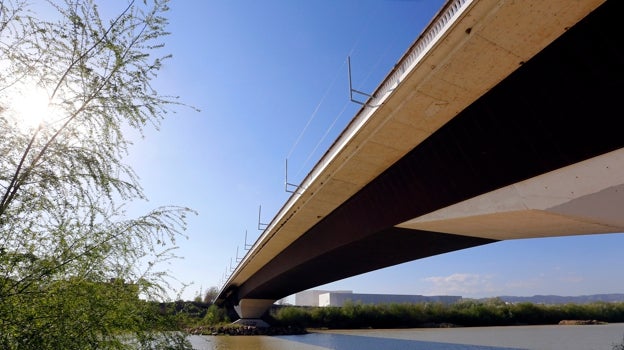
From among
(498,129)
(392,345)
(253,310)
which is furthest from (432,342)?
(253,310)

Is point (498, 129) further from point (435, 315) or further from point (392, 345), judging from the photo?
point (435, 315)

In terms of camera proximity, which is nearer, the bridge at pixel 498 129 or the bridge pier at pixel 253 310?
the bridge at pixel 498 129

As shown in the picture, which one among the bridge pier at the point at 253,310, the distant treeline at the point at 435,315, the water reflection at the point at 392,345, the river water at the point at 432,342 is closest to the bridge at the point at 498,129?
the water reflection at the point at 392,345

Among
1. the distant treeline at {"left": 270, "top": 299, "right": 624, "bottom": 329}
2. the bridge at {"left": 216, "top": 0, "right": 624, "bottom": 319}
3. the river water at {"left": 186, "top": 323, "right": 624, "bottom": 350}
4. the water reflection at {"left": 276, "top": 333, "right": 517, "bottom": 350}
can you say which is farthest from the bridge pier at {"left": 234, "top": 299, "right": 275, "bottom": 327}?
the bridge at {"left": 216, "top": 0, "right": 624, "bottom": 319}

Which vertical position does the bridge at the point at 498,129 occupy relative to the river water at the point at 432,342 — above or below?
above

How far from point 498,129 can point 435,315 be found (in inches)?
2347

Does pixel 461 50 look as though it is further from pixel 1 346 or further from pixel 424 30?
pixel 1 346

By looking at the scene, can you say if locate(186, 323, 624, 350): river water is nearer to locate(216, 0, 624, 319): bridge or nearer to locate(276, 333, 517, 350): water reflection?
locate(276, 333, 517, 350): water reflection

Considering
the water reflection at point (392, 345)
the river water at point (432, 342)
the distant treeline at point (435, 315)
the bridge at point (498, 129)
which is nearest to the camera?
the bridge at point (498, 129)

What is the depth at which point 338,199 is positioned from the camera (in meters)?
14.4

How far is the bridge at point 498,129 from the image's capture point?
5.79 metres

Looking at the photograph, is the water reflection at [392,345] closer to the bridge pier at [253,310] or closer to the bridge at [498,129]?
the bridge at [498,129]

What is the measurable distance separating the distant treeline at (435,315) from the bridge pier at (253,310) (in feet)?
13.5

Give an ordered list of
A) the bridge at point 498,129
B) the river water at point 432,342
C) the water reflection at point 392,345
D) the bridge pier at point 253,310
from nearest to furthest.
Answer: the bridge at point 498,129
the water reflection at point 392,345
the river water at point 432,342
the bridge pier at point 253,310
